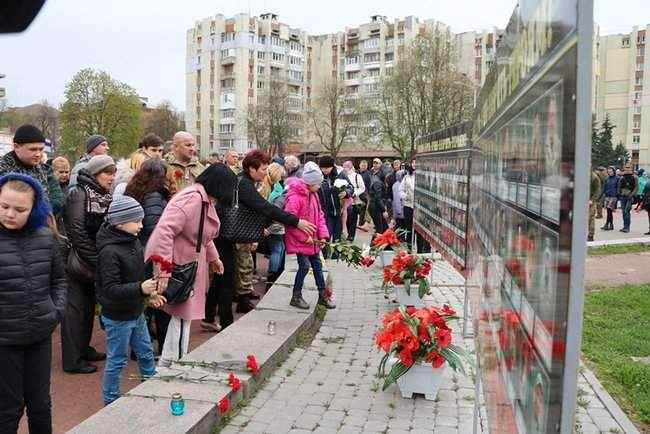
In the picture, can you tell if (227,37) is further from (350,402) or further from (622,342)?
(350,402)

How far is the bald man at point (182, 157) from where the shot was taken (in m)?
5.97

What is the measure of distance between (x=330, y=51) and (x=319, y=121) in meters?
32.8

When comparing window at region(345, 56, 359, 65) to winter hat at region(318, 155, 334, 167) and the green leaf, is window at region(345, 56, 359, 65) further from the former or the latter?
the green leaf

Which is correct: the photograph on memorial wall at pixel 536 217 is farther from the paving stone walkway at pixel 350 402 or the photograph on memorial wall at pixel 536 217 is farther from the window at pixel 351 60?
the window at pixel 351 60

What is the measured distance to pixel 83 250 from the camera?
16.1ft

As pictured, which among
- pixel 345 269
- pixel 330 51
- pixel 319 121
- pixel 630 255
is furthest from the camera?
pixel 330 51

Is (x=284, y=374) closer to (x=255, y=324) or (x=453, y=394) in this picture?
(x=255, y=324)

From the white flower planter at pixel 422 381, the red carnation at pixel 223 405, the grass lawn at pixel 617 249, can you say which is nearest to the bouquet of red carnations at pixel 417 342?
the white flower planter at pixel 422 381

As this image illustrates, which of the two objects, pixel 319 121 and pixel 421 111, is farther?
pixel 319 121

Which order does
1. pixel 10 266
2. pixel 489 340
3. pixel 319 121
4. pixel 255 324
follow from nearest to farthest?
pixel 489 340
pixel 10 266
pixel 255 324
pixel 319 121

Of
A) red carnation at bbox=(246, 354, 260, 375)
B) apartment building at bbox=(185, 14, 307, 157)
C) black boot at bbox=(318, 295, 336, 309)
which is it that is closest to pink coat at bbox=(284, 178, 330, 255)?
black boot at bbox=(318, 295, 336, 309)

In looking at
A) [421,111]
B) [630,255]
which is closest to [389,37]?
[421,111]

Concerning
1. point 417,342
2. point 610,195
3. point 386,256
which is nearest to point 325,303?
point 386,256

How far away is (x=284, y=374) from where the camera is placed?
520 centimetres
